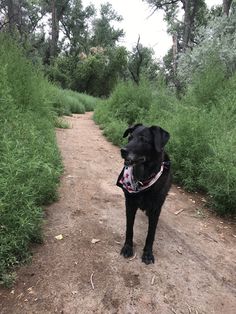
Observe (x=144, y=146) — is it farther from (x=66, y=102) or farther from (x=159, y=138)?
(x=66, y=102)

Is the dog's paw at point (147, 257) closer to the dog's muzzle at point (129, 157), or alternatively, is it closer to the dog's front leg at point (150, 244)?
the dog's front leg at point (150, 244)

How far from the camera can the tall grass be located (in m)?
4.69

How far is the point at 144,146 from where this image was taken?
309cm

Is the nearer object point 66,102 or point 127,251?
point 127,251

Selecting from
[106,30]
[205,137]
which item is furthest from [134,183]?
[106,30]

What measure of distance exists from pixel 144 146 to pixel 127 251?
42.1 inches

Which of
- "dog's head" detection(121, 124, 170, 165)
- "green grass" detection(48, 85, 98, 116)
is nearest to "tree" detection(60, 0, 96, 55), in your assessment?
"green grass" detection(48, 85, 98, 116)

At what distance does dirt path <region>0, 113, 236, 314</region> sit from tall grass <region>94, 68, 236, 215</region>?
1.66 ft

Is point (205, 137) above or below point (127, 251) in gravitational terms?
above

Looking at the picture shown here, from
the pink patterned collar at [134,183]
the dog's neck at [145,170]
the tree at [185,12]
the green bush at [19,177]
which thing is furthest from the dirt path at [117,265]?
the tree at [185,12]

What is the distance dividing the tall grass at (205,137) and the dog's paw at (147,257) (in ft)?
5.84

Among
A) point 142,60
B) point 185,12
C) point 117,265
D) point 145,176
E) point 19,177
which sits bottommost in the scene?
point 117,265

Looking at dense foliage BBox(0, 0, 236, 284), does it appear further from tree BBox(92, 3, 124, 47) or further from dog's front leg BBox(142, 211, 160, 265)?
tree BBox(92, 3, 124, 47)

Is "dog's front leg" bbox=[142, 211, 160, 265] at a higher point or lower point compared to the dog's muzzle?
lower
